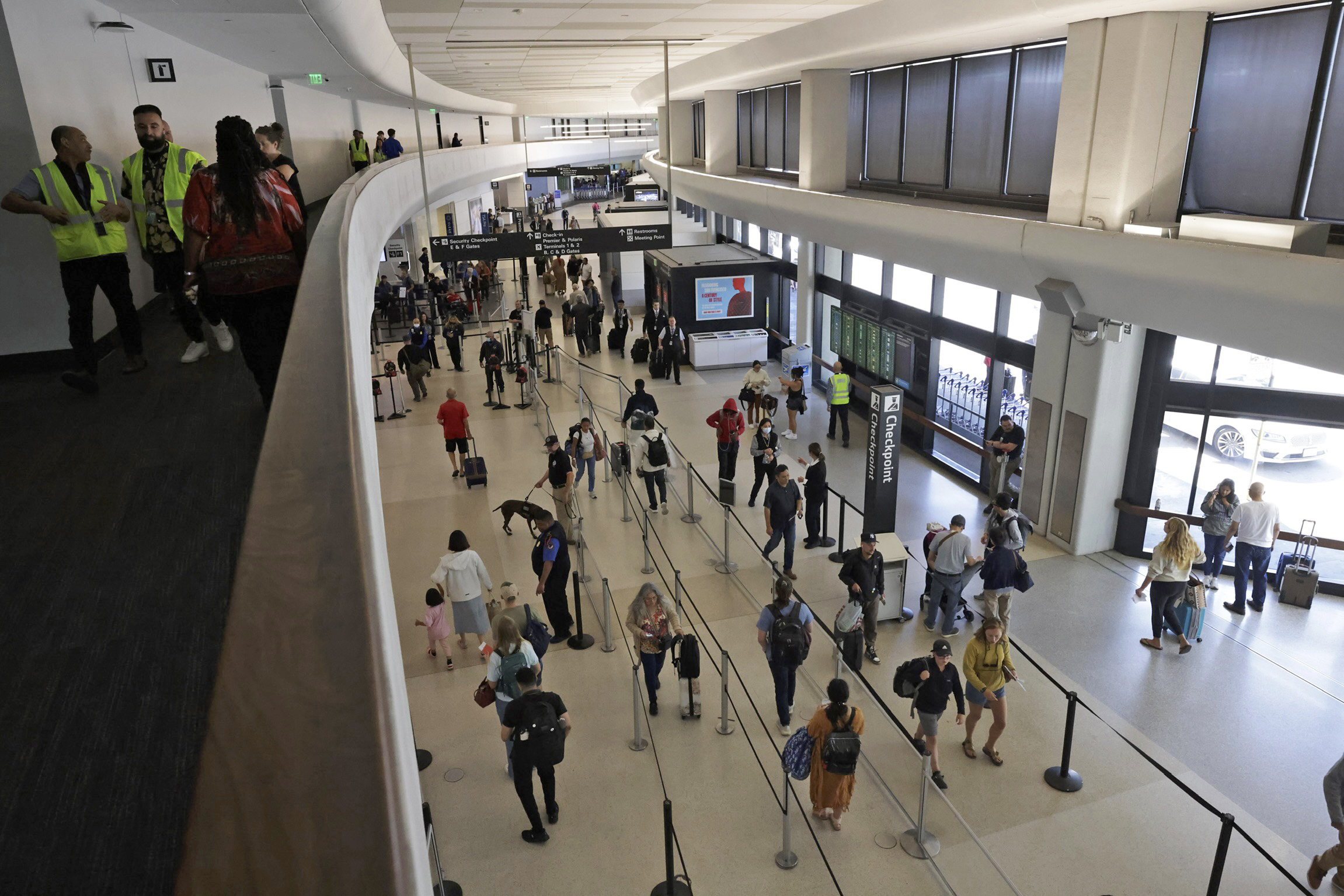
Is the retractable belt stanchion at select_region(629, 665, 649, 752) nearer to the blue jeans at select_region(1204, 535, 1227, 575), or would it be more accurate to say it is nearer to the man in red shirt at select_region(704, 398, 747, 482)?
the man in red shirt at select_region(704, 398, 747, 482)

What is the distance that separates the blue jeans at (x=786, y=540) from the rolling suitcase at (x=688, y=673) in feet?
8.17

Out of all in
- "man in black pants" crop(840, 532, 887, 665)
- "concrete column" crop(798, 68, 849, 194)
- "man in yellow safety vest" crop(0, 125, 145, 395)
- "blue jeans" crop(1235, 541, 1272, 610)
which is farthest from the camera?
"concrete column" crop(798, 68, 849, 194)

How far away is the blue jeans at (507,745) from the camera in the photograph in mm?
6168

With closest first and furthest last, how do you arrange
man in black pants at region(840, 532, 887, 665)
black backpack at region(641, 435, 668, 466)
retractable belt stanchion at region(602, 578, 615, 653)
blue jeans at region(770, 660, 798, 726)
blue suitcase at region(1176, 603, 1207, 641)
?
blue jeans at region(770, 660, 798, 726) → man in black pants at region(840, 532, 887, 665) → retractable belt stanchion at region(602, 578, 615, 653) → blue suitcase at region(1176, 603, 1207, 641) → black backpack at region(641, 435, 668, 466)

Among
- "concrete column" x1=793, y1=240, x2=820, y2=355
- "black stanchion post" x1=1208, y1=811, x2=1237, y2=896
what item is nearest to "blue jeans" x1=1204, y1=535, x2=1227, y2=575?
"black stanchion post" x1=1208, y1=811, x2=1237, y2=896

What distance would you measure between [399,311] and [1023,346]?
1900 cm

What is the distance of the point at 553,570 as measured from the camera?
8.80 m

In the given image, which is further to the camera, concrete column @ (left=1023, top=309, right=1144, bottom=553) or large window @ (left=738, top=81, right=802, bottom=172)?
large window @ (left=738, top=81, right=802, bottom=172)

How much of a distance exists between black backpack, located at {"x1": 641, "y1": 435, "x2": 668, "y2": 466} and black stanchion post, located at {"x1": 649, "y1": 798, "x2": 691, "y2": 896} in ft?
21.3

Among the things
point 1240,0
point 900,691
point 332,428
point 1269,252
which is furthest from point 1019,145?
point 332,428

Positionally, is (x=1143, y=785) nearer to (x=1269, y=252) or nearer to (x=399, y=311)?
(x=1269, y=252)

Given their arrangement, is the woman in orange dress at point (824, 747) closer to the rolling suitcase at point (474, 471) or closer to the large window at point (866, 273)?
the rolling suitcase at point (474, 471)

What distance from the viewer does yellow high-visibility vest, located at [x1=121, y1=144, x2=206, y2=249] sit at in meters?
5.12

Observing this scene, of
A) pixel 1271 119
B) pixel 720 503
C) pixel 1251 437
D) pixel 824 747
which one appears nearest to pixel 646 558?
pixel 720 503
